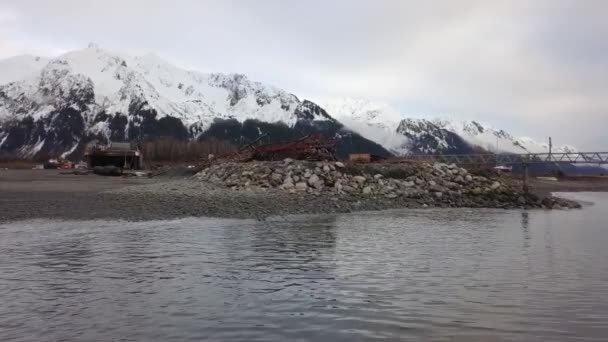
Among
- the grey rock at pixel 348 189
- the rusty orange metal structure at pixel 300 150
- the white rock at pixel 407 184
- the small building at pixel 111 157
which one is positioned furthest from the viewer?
the small building at pixel 111 157

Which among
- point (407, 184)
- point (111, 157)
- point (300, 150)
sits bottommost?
point (407, 184)

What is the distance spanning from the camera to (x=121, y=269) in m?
14.1

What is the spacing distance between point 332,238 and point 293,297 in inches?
379

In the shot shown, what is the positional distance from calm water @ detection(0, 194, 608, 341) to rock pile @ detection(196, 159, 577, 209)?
660 inches

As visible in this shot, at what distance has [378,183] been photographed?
42.6m

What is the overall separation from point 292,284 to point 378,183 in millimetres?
30433

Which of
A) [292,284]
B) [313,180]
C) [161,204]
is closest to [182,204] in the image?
[161,204]

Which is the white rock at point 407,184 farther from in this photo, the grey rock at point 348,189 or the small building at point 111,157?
the small building at point 111,157

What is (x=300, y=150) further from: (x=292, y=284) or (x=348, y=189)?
(x=292, y=284)

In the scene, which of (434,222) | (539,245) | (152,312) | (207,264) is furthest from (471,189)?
(152,312)

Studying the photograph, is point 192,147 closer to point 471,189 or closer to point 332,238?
point 471,189

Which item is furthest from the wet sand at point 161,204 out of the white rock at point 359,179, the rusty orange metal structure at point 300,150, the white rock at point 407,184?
the rusty orange metal structure at point 300,150

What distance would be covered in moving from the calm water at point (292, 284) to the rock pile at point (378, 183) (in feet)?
55.0

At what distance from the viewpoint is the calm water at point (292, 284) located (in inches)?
363
